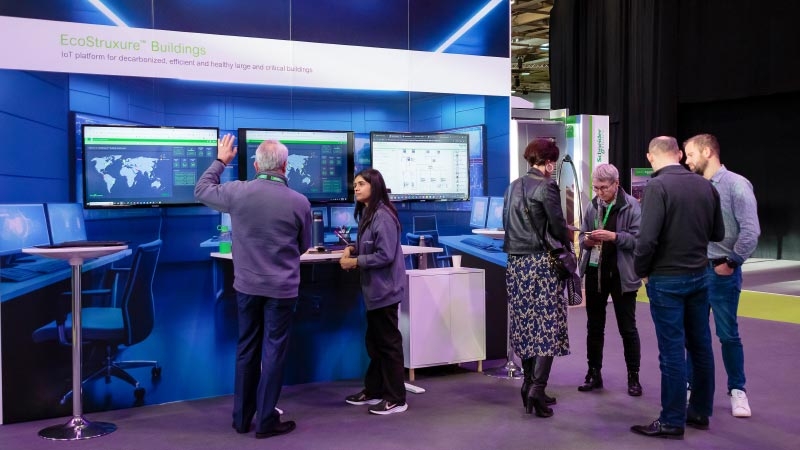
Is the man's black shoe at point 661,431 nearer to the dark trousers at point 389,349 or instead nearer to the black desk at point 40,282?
the dark trousers at point 389,349

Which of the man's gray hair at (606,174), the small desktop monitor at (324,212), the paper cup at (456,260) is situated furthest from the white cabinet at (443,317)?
the man's gray hair at (606,174)

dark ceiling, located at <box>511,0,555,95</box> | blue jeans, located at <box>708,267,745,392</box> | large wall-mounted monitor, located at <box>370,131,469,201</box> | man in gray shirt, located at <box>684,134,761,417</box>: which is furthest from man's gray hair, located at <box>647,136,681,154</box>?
dark ceiling, located at <box>511,0,555,95</box>

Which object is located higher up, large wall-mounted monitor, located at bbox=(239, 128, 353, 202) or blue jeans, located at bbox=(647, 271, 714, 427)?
large wall-mounted monitor, located at bbox=(239, 128, 353, 202)

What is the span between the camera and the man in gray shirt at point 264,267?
377 centimetres

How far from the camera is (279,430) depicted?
153 inches

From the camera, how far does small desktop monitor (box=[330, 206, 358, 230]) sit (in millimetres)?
4980

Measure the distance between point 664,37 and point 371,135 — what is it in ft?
27.2

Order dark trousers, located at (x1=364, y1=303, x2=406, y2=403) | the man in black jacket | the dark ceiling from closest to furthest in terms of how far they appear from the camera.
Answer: the man in black jacket < dark trousers, located at (x1=364, y1=303, x2=406, y2=403) < the dark ceiling

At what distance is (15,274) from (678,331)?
341 cm

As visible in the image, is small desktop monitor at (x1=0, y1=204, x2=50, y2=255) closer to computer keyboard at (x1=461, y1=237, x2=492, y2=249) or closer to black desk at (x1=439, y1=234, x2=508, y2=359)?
black desk at (x1=439, y1=234, x2=508, y2=359)

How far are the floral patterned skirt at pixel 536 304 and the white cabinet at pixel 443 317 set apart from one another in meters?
0.99

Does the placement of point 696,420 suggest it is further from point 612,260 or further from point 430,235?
point 430,235

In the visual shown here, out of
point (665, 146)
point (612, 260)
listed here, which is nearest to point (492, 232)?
point (612, 260)

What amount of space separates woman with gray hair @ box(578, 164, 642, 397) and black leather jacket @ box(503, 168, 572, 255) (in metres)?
0.50
